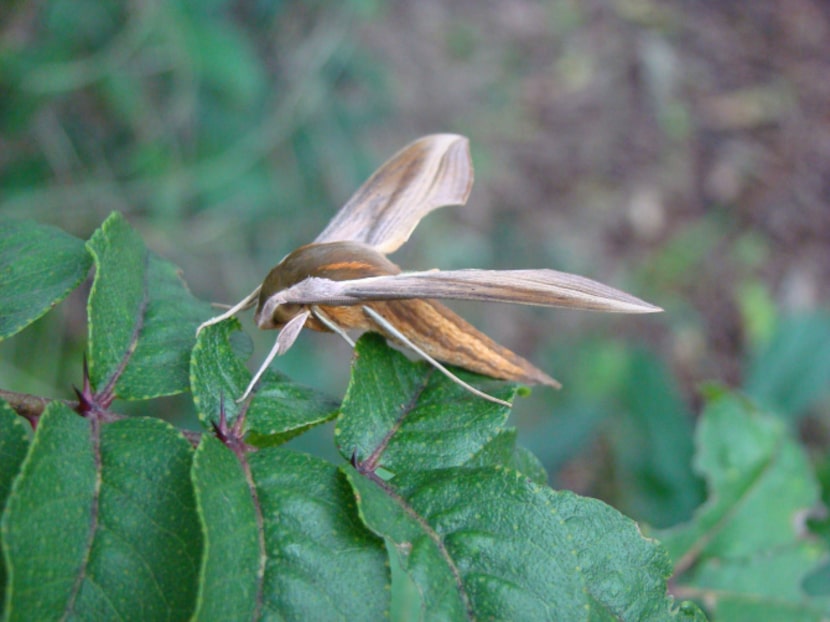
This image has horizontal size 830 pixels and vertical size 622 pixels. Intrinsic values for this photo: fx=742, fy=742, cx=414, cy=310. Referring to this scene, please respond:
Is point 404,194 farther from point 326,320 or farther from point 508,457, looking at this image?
point 508,457

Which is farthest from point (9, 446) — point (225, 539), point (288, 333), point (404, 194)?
point (404, 194)

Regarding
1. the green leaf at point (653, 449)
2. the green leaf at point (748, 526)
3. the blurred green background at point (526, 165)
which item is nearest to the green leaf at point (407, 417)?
the green leaf at point (748, 526)

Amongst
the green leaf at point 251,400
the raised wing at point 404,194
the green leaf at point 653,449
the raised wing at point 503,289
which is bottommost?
the green leaf at point 653,449

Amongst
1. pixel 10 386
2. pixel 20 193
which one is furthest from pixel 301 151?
pixel 10 386

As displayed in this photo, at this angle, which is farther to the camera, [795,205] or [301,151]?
[795,205]

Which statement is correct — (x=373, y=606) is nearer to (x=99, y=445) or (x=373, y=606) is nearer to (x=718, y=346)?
(x=99, y=445)

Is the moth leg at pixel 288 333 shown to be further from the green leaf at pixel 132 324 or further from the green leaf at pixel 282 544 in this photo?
the green leaf at pixel 282 544
